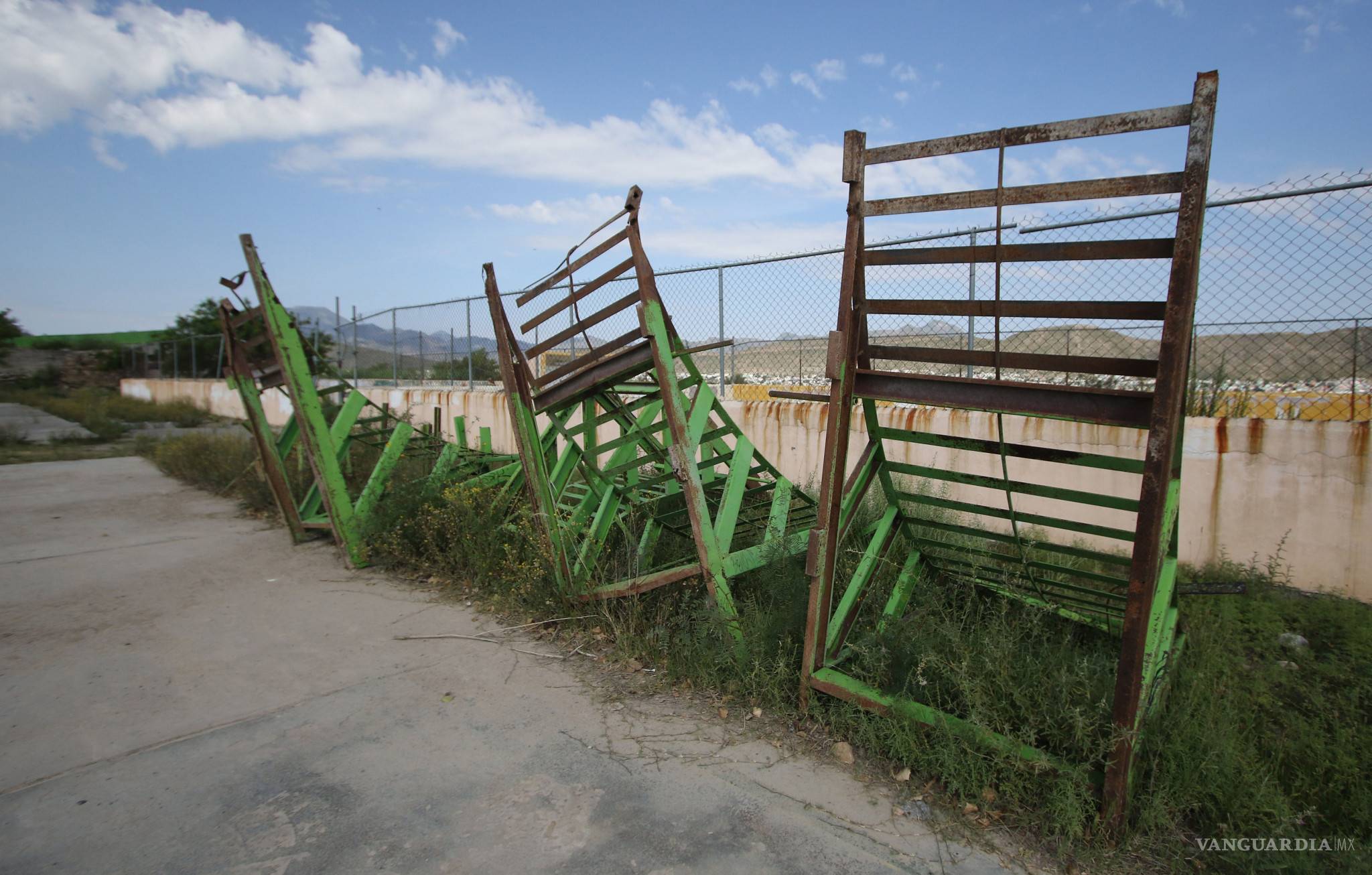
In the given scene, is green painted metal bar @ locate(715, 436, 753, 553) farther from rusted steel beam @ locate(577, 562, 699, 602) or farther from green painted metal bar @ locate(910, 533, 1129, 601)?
green painted metal bar @ locate(910, 533, 1129, 601)

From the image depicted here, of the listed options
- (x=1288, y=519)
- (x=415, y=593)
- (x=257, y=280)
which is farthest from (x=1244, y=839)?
(x=257, y=280)

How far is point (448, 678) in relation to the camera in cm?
391

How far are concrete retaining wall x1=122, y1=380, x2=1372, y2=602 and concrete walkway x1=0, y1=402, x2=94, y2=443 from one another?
1735 cm

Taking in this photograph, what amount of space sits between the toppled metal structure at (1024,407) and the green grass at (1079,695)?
13 cm

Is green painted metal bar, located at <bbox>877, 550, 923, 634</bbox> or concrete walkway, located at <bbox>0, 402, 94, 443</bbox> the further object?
concrete walkway, located at <bbox>0, 402, 94, 443</bbox>

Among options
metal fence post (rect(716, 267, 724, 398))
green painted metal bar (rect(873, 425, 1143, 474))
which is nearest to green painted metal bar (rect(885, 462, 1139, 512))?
green painted metal bar (rect(873, 425, 1143, 474))

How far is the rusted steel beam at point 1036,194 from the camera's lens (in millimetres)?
2439

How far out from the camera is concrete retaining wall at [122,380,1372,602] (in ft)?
14.5

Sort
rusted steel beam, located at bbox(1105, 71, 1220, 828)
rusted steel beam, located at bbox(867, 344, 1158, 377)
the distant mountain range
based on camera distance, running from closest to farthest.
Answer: rusted steel beam, located at bbox(1105, 71, 1220, 828), rusted steel beam, located at bbox(867, 344, 1158, 377), the distant mountain range

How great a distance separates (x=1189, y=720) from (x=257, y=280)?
6585mm

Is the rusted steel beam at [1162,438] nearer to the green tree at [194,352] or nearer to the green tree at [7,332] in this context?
the green tree at [194,352]

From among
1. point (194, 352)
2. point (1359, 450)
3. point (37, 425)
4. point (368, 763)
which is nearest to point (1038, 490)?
point (1359, 450)

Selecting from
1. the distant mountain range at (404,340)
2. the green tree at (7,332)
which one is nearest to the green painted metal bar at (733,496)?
the distant mountain range at (404,340)

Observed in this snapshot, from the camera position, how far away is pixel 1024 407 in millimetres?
2672
